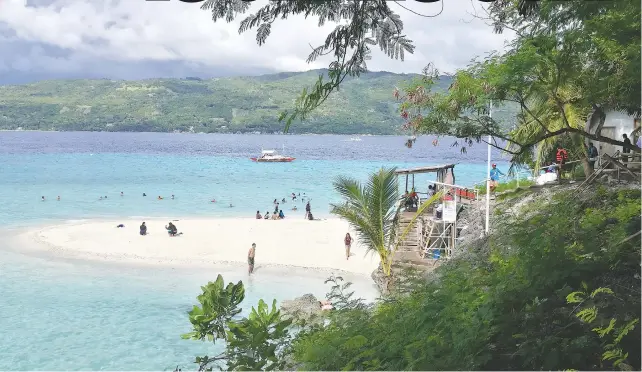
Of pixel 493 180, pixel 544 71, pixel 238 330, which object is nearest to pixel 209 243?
pixel 493 180

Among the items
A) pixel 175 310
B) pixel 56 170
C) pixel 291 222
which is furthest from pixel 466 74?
pixel 56 170

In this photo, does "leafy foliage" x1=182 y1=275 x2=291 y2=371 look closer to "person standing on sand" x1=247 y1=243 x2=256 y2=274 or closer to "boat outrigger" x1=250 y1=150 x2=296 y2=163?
"person standing on sand" x1=247 y1=243 x2=256 y2=274

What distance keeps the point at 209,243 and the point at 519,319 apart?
954 inches

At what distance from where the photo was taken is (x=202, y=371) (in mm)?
5754

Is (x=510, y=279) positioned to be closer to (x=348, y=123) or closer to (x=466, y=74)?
(x=466, y=74)

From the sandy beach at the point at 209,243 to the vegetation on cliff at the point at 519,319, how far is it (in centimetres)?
1638

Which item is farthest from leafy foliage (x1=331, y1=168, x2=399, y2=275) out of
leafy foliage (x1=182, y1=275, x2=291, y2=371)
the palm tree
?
leafy foliage (x1=182, y1=275, x2=291, y2=371)

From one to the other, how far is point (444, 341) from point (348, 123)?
182 metres

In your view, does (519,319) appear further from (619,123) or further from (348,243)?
(348,243)

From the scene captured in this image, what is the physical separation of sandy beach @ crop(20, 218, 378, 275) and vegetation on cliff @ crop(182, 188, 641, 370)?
16378mm

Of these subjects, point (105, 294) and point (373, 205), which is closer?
point (373, 205)

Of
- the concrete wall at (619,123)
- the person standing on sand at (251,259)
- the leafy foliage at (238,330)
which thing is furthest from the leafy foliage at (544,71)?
the person standing on sand at (251,259)

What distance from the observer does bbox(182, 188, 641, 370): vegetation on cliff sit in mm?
3904

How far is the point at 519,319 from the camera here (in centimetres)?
437
